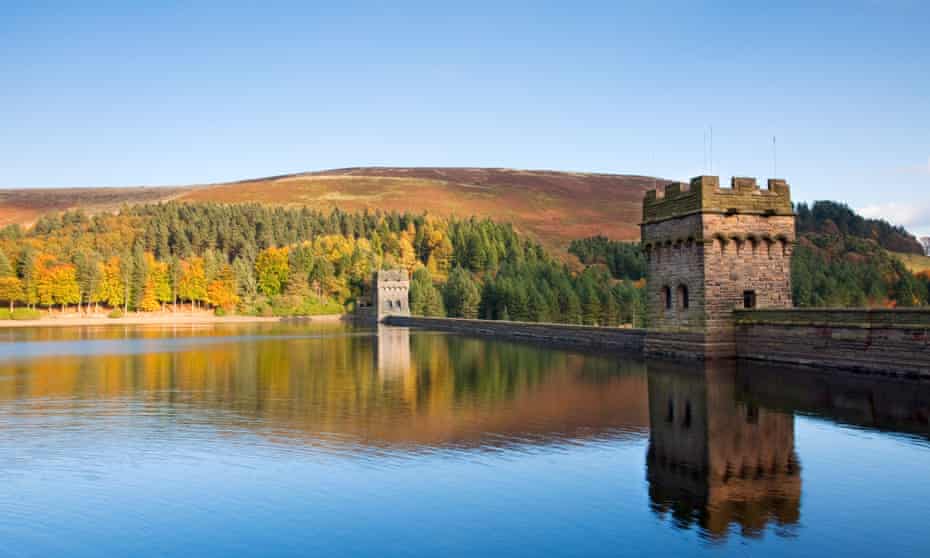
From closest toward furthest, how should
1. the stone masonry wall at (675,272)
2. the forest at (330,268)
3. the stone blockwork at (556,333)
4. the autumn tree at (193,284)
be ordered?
the stone masonry wall at (675,272) → the stone blockwork at (556,333) → the forest at (330,268) → the autumn tree at (193,284)

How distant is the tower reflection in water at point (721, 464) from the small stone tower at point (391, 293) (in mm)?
76939

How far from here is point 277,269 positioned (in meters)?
136

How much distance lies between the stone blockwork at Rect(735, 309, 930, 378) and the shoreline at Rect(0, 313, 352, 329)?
88535 mm

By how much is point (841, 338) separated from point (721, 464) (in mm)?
13701

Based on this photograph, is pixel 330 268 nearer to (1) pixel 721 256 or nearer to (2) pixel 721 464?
(1) pixel 721 256

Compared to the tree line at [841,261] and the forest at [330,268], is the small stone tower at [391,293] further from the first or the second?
the tree line at [841,261]

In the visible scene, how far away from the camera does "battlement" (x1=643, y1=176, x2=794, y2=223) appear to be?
102 feet

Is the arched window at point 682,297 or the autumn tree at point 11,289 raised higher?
the autumn tree at point 11,289

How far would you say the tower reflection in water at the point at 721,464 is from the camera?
458 inches

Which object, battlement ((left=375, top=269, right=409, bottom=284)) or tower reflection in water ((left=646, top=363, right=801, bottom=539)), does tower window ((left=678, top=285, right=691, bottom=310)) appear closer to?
tower reflection in water ((left=646, top=363, right=801, bottom=539))

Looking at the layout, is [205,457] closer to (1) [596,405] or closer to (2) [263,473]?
(2) [263,473]

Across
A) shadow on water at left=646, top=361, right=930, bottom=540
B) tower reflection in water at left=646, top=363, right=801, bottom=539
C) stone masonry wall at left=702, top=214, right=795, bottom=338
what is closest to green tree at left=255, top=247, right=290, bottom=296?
stone masonry wall at left=702, top=214, right=795, bottom=338

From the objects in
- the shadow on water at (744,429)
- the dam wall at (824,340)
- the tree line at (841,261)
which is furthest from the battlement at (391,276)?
the shadow on water at (744,429)

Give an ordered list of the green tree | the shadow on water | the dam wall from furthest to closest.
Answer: the green tree → the dam wall → the shadow on water
